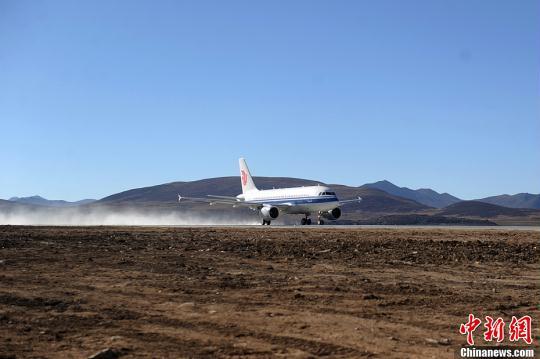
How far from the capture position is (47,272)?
15688 millimetres

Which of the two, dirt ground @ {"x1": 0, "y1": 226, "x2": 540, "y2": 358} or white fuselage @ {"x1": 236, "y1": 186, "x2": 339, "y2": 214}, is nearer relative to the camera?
dirt ground @ {"x1": 0, "y1": 226, "x2": 540, "y2": 358}

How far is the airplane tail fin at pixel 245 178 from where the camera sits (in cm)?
7707

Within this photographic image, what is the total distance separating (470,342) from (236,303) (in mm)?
4333

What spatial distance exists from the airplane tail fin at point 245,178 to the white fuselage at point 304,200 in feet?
32.3

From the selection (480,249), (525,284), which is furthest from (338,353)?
(480,249)

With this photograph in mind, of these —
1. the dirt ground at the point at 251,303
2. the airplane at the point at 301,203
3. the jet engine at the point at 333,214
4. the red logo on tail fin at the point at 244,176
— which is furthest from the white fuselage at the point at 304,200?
the dirt ground at the point at 251,303

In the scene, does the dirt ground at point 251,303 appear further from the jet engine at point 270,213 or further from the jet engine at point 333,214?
the jet engine at point 270,213

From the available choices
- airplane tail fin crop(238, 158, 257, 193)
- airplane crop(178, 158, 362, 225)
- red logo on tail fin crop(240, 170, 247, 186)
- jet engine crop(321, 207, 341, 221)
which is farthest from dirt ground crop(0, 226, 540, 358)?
red logo on tail fin crop(240, 170, 247, 186)

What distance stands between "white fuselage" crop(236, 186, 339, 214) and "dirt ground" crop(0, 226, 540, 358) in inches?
1595

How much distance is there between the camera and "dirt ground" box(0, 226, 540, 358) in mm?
8336

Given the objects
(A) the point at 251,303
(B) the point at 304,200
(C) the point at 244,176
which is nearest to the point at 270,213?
(B) the point at 304,200

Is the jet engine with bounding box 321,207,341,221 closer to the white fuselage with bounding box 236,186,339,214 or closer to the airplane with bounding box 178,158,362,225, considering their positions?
the airplane with bounding box 178,158,362,225

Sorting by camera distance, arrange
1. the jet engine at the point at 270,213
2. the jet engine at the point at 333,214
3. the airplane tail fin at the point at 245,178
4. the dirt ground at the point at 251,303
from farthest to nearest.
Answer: the airplane tail fin at the point at 245,178 < the jet engine at the point at 270,213 < the jet engine at the point at 333,214 < the dirt ground at the point at 251,303

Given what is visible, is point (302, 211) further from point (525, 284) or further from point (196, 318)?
point (196, 318)
